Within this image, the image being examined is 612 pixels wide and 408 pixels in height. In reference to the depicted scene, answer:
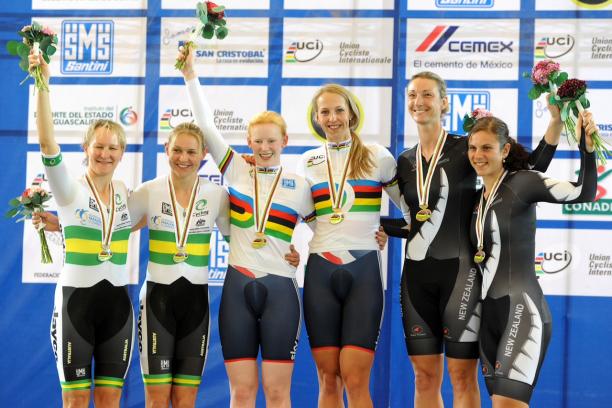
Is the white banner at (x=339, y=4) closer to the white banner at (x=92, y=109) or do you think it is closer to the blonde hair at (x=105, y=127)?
the white banner at (x=92, y=109)

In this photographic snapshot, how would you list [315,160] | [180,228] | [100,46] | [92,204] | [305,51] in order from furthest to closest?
[100,46] → [305,51] → [315,160] → [180,228] → [92,204]

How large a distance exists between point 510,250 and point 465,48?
93.8 inches

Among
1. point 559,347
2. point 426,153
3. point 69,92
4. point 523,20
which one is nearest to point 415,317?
point 426,153

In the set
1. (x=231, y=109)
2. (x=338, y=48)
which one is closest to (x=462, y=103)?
(x=338, y=48)

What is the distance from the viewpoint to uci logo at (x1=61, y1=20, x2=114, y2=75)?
532 cm

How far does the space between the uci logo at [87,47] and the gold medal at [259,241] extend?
2.48 metres

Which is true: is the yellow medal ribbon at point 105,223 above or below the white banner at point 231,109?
below

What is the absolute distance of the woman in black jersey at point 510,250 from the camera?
302cm

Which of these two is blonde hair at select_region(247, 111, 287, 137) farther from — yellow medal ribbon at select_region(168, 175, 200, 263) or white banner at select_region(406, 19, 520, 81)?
white banner at select_region(406, 19, 520, 81)

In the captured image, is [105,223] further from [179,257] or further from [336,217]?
[336,217]

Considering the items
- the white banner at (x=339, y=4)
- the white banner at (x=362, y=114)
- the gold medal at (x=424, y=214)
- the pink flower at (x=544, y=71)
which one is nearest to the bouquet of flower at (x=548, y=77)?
the pink flower at (x=544, y=71)

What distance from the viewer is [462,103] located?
5.12 meters

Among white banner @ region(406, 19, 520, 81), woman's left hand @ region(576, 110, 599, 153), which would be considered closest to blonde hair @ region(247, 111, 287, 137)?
woman's left hand @ region(576, 110, 599, 153)

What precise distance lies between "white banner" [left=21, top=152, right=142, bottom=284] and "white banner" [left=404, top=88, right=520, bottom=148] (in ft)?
6.48
